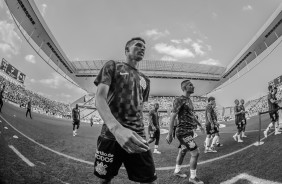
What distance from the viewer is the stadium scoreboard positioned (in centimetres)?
131

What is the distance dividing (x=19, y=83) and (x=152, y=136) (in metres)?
4.39

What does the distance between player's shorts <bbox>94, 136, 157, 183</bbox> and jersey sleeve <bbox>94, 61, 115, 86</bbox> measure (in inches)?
16.8

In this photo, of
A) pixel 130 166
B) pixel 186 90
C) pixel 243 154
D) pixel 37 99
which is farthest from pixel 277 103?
pixel 37 99

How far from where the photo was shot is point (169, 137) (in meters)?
2.77

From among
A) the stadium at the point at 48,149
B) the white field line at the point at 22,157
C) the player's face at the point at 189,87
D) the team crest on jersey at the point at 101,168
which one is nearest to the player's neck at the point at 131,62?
the stadium at the point at 48,149

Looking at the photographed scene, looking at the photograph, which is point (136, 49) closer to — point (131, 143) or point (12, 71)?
point (131, 143)

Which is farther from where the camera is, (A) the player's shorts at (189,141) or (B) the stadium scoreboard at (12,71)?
(A) the player's shorts at (189,141)

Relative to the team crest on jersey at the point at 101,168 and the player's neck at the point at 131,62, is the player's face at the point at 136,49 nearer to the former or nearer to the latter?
the player's neck at the point at 131,62

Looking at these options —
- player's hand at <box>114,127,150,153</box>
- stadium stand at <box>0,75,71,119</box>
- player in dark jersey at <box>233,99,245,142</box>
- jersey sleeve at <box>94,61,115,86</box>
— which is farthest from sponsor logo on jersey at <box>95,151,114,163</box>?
player in dark jersey at <box>233,99,245,142</box>

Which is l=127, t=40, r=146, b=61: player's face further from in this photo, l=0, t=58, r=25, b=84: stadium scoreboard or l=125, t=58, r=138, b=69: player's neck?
l=0, t=58, r=25, b=84: stadium scoreboard

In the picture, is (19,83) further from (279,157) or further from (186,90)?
(279,157)

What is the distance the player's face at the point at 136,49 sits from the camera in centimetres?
128

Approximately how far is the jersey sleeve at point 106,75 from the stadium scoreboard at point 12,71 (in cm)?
75

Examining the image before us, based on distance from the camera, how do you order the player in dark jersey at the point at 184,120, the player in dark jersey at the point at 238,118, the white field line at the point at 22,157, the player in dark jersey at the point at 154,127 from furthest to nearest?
the player in dark jersey at the point at 154,127 < the player in dark jersey at the point at 238,118 < the player in dark jersey at the point at 184,120 < the white field line at the point at 22,157
